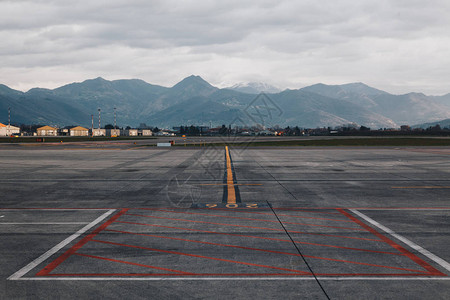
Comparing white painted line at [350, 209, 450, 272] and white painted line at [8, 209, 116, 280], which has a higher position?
white painted line at [350, 209, 450, 272]

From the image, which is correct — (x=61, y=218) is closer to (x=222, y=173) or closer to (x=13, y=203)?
(x=13, y=203)

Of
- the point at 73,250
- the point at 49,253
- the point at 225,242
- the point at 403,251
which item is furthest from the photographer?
the point at 225,242

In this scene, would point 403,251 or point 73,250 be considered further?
point 73,250

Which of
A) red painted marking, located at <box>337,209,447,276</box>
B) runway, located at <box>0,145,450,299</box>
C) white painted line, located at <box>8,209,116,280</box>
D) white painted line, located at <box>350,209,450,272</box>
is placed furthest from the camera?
Answer: white painted line, located at <box>350,209,450,272</box>

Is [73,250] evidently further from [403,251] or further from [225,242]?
[403,251]

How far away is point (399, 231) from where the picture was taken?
38.8 feet

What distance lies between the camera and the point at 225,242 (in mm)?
10625

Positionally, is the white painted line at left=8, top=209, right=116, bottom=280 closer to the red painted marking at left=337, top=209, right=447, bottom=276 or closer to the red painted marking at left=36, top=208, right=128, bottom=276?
the red painted marking at left=36, top=208, right=128, bottom=276

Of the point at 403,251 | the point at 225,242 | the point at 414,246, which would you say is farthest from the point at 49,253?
the point at 414,246

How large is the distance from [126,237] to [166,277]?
348cm

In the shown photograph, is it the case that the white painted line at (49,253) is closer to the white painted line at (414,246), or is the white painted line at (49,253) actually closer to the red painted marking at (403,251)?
the red painted marking at (403,251)

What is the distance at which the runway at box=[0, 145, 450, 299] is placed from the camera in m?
7.73

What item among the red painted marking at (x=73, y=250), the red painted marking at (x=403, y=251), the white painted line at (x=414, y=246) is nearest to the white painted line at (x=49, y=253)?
the red painted marking at (x=73, y=250)

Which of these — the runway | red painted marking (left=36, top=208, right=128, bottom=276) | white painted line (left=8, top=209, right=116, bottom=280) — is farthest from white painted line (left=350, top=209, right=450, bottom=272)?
white painted line (left=8, top=209, right=116, bottom=280)
